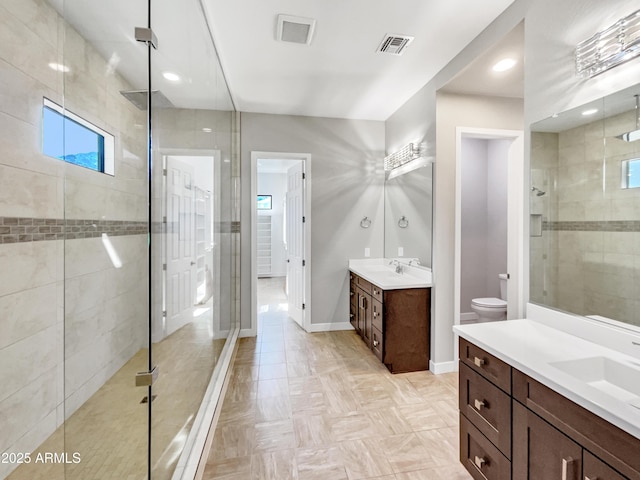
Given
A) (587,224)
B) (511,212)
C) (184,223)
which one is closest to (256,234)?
(184,223)

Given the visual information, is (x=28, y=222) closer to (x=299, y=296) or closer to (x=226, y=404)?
(x=226, y=404)

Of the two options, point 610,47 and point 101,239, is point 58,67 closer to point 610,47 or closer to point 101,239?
point 101,239

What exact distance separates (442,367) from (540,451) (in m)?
1.73

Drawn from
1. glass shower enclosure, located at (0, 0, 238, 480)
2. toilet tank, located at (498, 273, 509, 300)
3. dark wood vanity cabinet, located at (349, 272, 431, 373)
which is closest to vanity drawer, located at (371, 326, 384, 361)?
dark wood vanity cabinet, located at (349, 272, 431, 373)

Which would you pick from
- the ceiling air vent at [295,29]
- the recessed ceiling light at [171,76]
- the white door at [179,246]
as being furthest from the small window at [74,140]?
the ceiling air vent at [295,29]

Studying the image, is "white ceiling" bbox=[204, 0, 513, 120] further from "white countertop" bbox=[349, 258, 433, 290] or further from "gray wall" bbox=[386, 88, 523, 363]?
"white countertop" bbox=[349, 258, 433, 290]

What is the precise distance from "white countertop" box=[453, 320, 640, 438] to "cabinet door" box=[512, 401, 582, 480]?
0.55 feet

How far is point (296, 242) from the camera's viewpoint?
403 centimetres

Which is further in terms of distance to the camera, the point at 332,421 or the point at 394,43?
the point at 394,43

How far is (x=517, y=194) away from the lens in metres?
2.71

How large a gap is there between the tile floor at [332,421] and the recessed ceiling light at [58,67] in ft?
8.39

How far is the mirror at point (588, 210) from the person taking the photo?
3.98 feet

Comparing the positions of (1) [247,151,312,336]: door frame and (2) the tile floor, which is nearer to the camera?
(2) the tile floor

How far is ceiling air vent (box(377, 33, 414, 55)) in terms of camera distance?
83.8 inches
